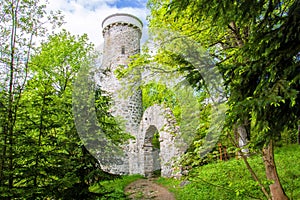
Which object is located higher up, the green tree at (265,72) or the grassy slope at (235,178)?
the green tree at (265,72)

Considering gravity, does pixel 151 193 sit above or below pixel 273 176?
below

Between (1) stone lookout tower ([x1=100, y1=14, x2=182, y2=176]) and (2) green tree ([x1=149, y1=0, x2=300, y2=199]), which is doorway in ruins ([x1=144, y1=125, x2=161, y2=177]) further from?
(2) green tree ([x1=149, y1=0, x2=300, y2=199])

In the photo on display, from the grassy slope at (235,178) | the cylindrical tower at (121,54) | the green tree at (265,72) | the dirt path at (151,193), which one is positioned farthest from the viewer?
the cylindrical tower at (121,54)

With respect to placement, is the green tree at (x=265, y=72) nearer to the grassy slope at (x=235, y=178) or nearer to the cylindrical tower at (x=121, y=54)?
the grassy slope at (x=235, y=178)

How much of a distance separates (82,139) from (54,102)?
39.7 inches

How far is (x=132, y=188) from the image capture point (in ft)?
27.5

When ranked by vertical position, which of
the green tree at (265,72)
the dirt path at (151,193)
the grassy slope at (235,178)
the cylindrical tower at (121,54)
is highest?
the cylindrical tower at (121,54)

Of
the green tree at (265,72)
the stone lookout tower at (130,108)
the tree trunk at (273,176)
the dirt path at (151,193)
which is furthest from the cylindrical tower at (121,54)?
→ the green tree at (265,72)

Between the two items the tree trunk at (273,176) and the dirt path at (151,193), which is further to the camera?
the dirt path at (151,193)

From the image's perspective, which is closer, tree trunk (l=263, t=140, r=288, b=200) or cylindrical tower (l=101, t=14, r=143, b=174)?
tree trunk (l=263, t=140, r=288, b=200)

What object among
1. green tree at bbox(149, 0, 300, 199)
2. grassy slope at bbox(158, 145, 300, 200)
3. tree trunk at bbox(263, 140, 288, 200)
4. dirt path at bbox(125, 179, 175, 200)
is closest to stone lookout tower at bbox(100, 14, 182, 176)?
dirt path at bbox(125, 179, 175, 200)

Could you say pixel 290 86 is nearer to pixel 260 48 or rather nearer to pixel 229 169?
pixel 260 48

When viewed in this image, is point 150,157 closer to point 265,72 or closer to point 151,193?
point 151,193

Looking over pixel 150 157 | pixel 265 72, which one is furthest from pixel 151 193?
pixel 265 72
